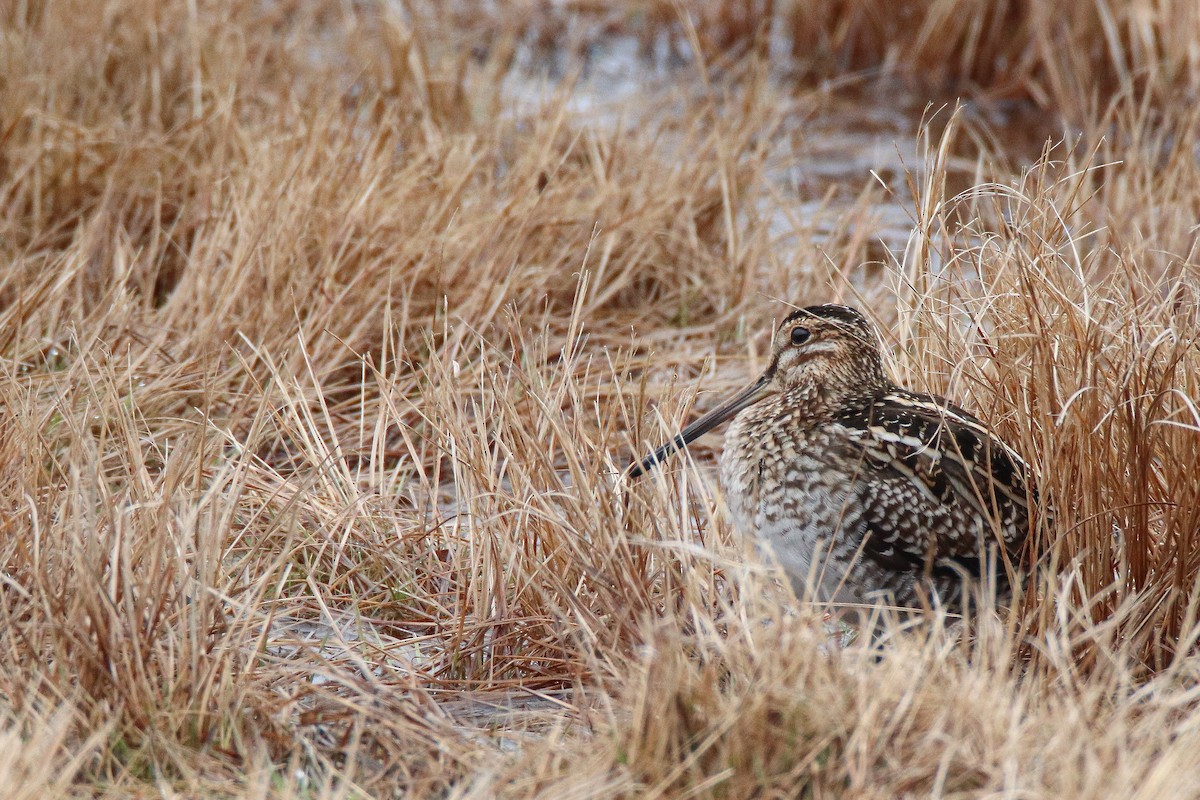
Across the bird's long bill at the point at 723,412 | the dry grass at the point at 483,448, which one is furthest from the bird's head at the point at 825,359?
the dry grass at the point at 483,448

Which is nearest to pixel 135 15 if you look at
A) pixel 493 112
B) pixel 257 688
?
pixel 493 112

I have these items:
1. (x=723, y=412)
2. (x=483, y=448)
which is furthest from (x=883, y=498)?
(x=483, y=448)

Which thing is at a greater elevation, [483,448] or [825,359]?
[825,359]

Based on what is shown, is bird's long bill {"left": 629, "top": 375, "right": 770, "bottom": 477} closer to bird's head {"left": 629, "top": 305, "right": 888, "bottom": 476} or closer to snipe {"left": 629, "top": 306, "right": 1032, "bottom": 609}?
bird's head {"left": 629, "top": 305, "right": 888, "bottom": 476}

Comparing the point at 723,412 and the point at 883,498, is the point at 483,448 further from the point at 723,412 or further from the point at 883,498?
the point at 883,498

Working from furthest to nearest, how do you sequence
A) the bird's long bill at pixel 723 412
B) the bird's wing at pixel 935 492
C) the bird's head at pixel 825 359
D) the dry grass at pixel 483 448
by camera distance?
the bird's long bill at pixel 723 412
the bird's head at pixel 825 359
the bird's wing at pixel 935 492
the dry grass at pixel 483 448

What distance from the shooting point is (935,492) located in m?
3.23

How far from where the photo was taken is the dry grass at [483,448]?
2621 mm

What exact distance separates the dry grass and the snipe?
0.10 m

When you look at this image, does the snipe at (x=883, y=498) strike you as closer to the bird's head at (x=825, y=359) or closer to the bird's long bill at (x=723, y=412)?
the bird's head at (x=825, y=359)

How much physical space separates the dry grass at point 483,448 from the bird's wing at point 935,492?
10 centimetres

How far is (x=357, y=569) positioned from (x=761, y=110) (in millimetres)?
3018

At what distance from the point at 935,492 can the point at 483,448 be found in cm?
94

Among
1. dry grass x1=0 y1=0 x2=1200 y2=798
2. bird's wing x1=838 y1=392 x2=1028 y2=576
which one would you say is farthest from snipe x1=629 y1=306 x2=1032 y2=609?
dry grass x1=0 y1=0 x2=1200 y2=798
